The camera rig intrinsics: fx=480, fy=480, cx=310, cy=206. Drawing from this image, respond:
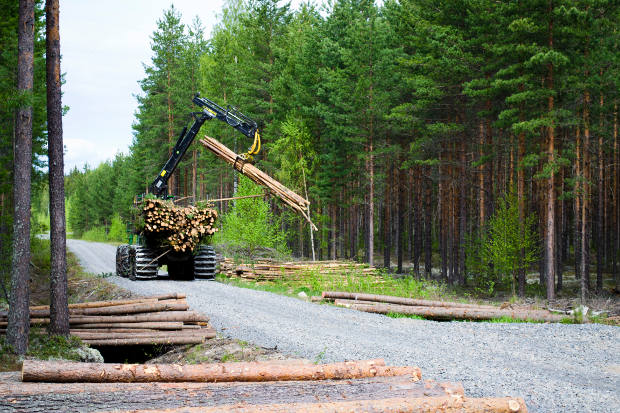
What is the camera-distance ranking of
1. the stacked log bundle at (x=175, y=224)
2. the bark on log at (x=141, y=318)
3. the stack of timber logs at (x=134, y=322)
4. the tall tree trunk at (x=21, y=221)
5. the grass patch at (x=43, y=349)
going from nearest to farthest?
the grass patch at (x=43, y=349) → the tall tree trunk at (x=21, y=221) → the stack of timber logs at (x=134, y=322) → the bark on log at (x=141, y=318) → the stacked log bundle at (x=175, y=224)

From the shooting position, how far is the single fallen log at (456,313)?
11.6 metres

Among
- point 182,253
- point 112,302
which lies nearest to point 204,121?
point 182,253

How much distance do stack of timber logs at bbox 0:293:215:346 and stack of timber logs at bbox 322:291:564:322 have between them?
4918 mm

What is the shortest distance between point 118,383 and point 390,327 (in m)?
6.79

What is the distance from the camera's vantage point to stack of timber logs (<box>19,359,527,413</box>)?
4523 mm

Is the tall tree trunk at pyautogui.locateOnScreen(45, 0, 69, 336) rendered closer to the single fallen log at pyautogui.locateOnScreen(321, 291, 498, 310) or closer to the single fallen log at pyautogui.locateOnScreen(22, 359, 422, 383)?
the single fallen log at pyautogui.locateOnScreen(22, 359, 422, 383)

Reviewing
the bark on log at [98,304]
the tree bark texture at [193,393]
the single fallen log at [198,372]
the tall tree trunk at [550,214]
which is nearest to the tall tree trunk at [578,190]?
the tall tree trunk at [550,214]

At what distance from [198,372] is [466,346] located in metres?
5.46

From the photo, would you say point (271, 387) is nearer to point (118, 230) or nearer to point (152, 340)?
point (152, 340)

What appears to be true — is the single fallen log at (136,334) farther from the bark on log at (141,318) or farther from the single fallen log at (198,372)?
the single fallen log at (198,372)

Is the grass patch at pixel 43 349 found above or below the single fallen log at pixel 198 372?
below

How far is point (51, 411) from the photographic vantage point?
4.39 metres

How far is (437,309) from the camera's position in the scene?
12.3 m

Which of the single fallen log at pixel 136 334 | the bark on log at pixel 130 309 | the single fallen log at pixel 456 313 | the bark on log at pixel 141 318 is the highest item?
the bark on log at pixel 130 309
